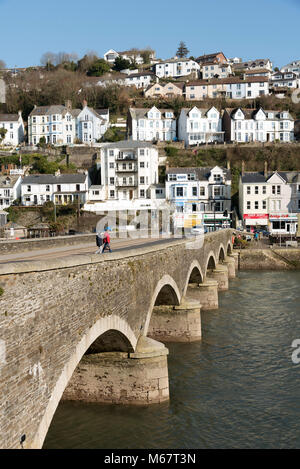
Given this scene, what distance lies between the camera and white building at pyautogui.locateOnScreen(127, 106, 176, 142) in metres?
98.3

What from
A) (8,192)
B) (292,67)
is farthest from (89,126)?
(292,67)

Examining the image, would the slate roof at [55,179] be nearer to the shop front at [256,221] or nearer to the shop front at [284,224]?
the shop front at [256,221]

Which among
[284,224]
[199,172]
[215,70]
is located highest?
[215,70]

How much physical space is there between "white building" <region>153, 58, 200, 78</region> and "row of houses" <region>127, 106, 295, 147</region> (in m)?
47.3

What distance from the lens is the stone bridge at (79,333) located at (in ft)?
31.8

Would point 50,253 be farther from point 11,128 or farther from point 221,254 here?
point 11,128

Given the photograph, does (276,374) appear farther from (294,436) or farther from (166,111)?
(166,111)

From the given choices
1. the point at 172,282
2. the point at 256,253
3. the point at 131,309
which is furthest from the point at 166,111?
the point at 131,309

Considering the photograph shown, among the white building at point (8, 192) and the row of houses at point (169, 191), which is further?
the white building at point (8, 192)

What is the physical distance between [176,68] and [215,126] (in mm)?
51748

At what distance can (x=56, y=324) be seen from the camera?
1148 cm

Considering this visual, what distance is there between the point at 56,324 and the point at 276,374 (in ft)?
45.5

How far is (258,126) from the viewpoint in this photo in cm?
9675

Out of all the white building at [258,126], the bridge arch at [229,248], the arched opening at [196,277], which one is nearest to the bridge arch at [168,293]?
the arched opening at [196,277]
